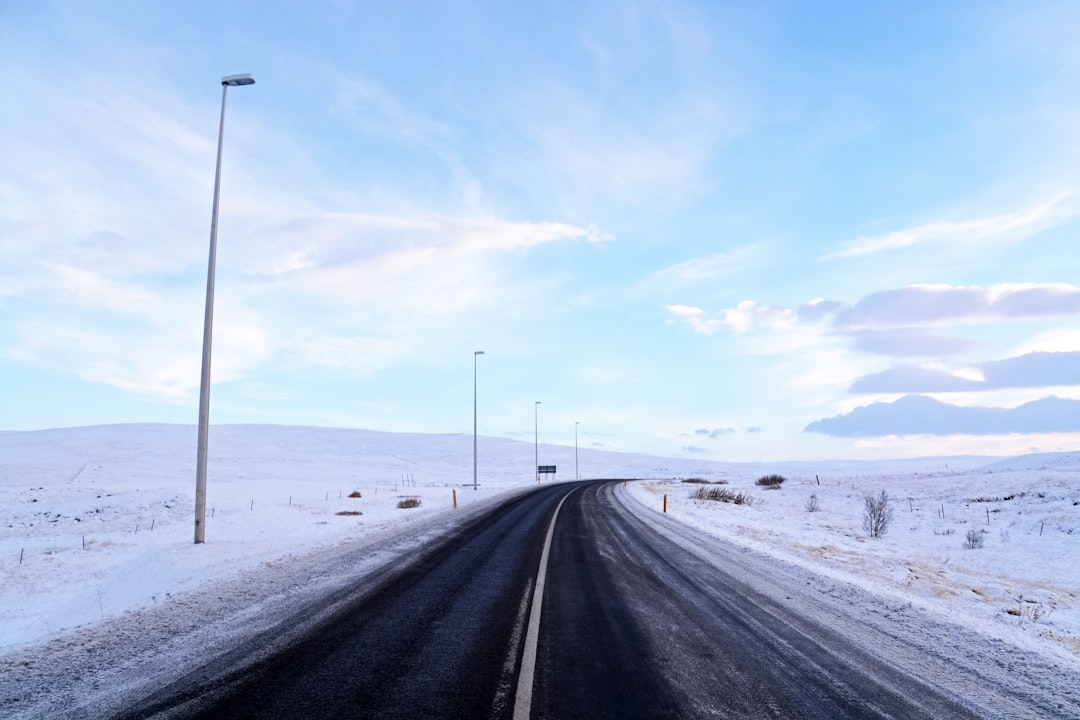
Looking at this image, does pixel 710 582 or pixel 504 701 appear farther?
pixel 710 582

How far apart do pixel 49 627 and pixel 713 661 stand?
7.89m

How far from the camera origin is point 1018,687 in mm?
5605

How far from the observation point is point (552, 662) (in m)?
5.86

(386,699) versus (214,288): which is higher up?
(214,288)

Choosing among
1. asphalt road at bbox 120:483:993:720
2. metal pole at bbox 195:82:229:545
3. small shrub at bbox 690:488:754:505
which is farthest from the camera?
small shrub at bbox 690:488:754:505

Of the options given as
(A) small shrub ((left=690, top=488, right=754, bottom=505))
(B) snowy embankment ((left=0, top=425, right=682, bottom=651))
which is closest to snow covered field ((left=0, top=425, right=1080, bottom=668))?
(B) snowy embankment ((left=0, top=425, right=682, bottom=651))

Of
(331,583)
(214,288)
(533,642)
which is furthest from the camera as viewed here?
(214,288)

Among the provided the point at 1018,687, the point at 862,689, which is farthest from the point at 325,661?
the point at 1018,687

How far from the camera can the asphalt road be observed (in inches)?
189

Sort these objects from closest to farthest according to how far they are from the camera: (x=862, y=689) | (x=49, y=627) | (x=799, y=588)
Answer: (x=862, y=689) → (x=49, y=627) → (x=799, y=588)

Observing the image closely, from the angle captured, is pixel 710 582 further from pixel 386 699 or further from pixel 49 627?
pixel 49 627

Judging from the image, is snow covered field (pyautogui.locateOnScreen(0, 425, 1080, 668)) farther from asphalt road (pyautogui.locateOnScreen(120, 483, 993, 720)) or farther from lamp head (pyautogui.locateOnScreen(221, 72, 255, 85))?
lamp head (pyautogui.locateOnScreen(221, 72, 255, 85))

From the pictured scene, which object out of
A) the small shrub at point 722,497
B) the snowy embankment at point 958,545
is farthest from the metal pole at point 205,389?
the small shrub at point 722,497

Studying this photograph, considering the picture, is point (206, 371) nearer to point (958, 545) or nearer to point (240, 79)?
point (240, 79)
